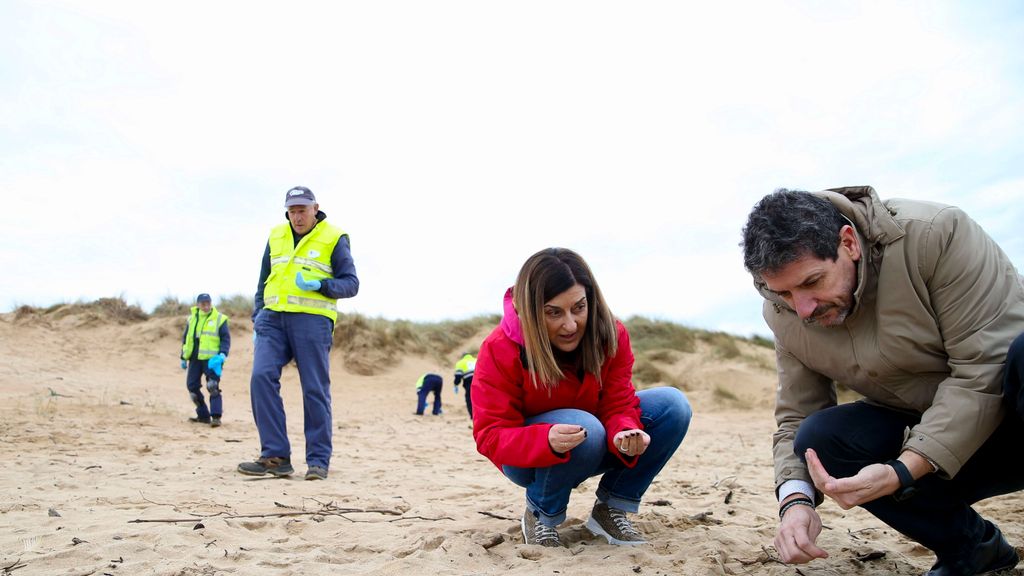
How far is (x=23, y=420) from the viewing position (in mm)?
6859

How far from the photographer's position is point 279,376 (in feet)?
15.8

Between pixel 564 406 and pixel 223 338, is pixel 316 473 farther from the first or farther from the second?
pixel 223 338

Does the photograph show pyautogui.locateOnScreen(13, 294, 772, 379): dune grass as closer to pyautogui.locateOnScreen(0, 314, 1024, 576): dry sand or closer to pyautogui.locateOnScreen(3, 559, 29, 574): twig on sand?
pyautogui.locateOnScreen(0, 314, 1024, 576): dry sand

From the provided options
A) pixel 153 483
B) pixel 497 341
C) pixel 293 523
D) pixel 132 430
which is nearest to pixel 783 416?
pixel 497 341

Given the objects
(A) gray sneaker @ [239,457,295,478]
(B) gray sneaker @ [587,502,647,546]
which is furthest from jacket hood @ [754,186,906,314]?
(A) gray sneaker @ [239,457,295,478]

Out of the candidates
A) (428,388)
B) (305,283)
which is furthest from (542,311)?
(428,388)

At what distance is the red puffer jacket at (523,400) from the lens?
2.69 meters

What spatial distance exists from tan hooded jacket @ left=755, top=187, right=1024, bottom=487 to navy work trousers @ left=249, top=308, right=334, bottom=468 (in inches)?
125

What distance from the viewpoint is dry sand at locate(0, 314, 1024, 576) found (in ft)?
8.55

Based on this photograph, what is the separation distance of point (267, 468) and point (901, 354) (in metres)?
3.63

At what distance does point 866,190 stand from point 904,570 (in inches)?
50.6

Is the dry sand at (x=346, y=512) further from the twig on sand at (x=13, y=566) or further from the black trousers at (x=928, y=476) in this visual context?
the black trousers at (x=928, y=476)

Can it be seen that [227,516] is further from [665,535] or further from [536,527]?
[665,535]

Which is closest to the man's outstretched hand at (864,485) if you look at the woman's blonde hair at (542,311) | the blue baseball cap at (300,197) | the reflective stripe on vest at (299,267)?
the woman's blonde hair at (542,311)
